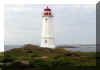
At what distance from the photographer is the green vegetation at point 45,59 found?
736cm

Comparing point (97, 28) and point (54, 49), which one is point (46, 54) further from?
point (97, 28)

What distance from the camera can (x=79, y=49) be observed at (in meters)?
7.95

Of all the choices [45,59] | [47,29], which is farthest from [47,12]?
[45,59]

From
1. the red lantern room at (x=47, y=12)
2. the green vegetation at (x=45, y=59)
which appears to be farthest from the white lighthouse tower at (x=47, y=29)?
the green vegetation at (x=45, y=59)

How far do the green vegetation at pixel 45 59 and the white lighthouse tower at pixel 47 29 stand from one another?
1.20 metres

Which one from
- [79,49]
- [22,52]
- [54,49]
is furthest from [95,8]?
[22,52]

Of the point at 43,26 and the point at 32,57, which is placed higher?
the point at 43,26

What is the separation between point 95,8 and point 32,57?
3.65m

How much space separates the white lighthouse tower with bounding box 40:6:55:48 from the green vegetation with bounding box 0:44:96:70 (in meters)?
1.20

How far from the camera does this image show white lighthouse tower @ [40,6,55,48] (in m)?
9.21

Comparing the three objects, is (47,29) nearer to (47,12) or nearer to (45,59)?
(47,12)

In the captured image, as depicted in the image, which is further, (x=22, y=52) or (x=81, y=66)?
(x=22, y=52)

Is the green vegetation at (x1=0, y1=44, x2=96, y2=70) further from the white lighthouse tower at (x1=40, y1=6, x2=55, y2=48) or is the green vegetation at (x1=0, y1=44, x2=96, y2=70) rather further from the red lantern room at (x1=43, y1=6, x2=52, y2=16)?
the red lantern room at (x1=43, y1=6, x2=52, y2=16)

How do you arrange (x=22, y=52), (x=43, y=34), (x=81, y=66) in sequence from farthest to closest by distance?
(x=43, y=34) → (x=22, y=52) → (x=81, y=66)
